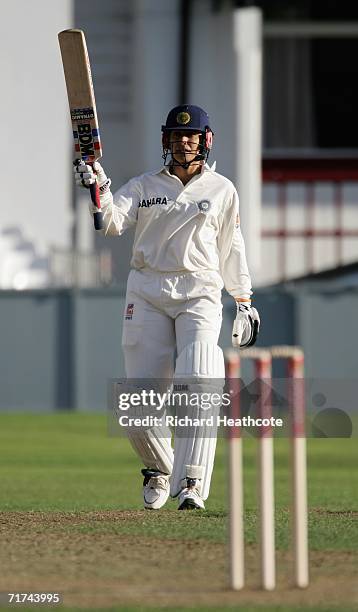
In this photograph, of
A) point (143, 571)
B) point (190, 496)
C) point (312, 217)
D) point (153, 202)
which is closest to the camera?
point (143, 571)

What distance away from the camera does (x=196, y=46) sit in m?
22.9

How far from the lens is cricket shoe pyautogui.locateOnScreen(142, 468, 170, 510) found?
8.95 metres

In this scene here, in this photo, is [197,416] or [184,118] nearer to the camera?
[197,416]

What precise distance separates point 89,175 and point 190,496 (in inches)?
67.2

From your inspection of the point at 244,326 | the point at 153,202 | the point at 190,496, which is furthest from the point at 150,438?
the point at 153,202

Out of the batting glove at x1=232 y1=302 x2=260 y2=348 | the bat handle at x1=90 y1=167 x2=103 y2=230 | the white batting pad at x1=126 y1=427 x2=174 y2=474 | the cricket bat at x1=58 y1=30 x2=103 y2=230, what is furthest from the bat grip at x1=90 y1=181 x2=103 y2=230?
the white batting pad at x1=126 y1=427 x2=174 y2=474

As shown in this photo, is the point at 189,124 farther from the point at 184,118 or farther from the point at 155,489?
the point at 155,489

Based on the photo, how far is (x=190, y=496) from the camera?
8500 mm

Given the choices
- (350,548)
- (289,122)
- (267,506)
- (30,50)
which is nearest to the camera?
(267,506)

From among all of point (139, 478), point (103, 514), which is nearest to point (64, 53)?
point (103, 514)

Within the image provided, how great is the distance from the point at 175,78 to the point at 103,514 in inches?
575

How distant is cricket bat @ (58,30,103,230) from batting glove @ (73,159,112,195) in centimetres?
15

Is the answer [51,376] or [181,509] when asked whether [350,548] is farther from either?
[51,376]

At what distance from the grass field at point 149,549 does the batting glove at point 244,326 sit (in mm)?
901
